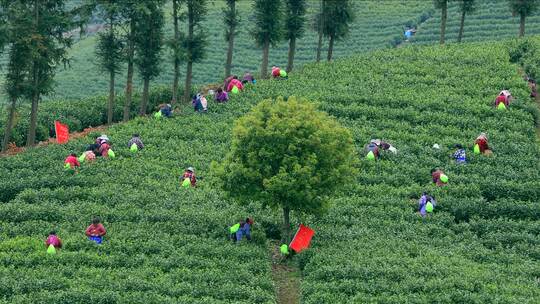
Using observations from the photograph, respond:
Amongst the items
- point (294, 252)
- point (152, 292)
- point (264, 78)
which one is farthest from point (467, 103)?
point (152, 292)

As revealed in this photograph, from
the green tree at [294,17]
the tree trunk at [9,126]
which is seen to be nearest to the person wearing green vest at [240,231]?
the tree trunk at [9,126]

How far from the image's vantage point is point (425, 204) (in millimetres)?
45969

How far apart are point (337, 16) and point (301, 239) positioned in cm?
3379

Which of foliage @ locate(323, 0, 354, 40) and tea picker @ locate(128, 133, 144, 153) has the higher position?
foliage @ locate(323, 0, 354, 40)

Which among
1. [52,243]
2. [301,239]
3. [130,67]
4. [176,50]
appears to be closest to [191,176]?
[301,239]

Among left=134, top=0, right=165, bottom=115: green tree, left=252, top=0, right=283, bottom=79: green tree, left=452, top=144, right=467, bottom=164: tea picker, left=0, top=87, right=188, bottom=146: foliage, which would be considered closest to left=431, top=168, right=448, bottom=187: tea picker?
left=452, top=144, right=467, bottom=164: tea picker

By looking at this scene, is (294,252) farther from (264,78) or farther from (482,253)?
(264,78)

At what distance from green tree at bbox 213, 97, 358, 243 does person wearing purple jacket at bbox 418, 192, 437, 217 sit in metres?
5.70

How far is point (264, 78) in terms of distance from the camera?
68.9 meters

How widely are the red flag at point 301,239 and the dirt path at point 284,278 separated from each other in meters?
0.76

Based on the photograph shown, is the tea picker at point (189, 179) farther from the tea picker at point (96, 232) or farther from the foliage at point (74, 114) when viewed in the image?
the foliage at point (74, 114)

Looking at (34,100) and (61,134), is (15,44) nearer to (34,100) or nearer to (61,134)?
(34,100)

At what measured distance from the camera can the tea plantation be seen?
1460 inches

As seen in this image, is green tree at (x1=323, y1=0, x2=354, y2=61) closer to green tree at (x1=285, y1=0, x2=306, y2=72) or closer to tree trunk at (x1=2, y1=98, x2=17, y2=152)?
green tree at (x1=285, y1=0, x2=306, y2=72)
